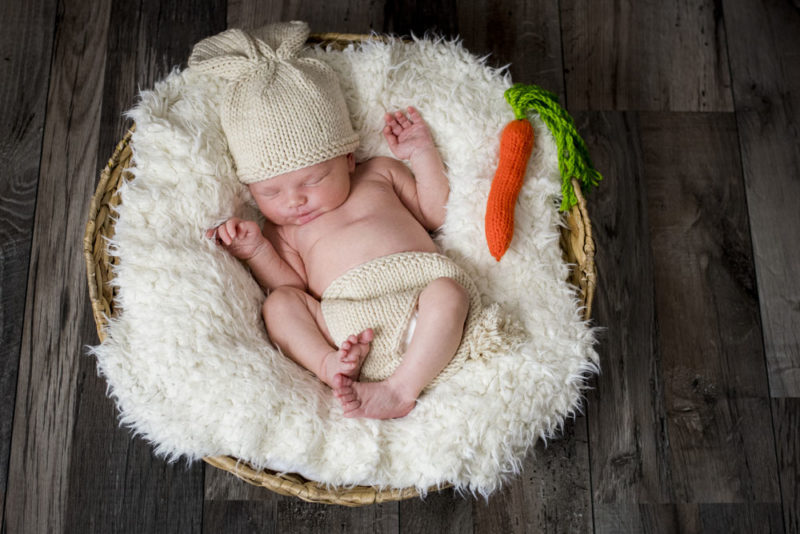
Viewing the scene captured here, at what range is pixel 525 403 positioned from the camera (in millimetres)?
1273

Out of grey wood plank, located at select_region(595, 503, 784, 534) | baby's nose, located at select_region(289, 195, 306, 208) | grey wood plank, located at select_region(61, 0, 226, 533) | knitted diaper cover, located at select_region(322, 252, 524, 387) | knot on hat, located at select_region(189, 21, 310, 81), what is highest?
knot on hat, located at select_region(189, 21, 310, 81)

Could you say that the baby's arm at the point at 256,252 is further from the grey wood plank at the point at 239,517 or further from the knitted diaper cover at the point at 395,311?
the grey wood plank at the point at 239,517

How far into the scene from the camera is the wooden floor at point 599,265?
1619 mm

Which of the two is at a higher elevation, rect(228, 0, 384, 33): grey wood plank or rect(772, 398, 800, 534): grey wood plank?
rect(228, 0, 384, 33): grey wood plank

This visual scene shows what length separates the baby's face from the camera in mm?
1429

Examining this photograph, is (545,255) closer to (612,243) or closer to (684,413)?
(612,243)

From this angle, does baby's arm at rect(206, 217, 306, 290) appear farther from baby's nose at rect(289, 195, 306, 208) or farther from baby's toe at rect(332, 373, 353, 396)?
baby's toe at rect(332, 373, 353, 396)

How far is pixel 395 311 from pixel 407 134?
44 cm

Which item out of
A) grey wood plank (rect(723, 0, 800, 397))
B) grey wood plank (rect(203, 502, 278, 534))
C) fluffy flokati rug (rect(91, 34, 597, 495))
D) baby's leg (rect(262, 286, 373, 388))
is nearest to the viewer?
fluffy flokati rug (rect(91, 34, 597, 495))

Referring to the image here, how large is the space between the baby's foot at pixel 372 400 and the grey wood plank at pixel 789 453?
1039mm

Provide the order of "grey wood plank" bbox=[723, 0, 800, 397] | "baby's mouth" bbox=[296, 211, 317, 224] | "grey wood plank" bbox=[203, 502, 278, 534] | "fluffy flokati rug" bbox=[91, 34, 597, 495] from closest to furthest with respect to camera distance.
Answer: "fluffy flokati rug" bbox=[91, 34, 597, 495], "baby's mouth" bbox=[296, 211, 317, 224], "grey wood plank" bbox=[203, 502, 278, 534], "grey wood plank" bbox=[723, 0, 800, 397]

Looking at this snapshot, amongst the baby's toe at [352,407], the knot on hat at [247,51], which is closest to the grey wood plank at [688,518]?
the baby's toe at [352,407]

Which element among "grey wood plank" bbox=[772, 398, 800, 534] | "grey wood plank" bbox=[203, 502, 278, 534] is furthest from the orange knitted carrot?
"grey wood plank" bbox=[772, 398, 800, 534]

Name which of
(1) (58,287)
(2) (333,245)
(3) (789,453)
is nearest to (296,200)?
(2) (333,245)
